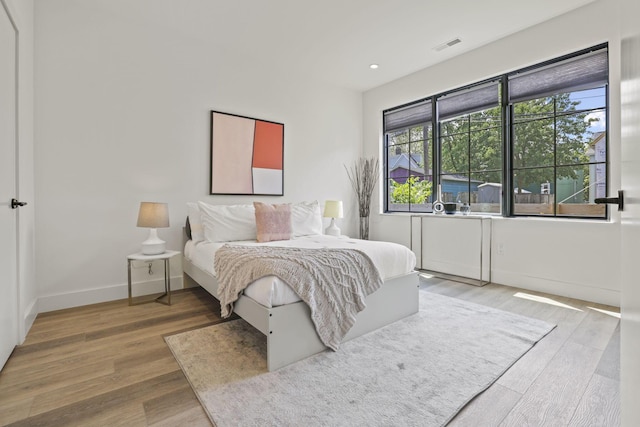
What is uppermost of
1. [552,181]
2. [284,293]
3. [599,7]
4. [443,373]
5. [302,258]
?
[599,7]

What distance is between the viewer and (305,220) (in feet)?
12.1

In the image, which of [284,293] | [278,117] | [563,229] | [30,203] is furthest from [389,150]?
[30,203]

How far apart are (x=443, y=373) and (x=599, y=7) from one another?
11.7 ft

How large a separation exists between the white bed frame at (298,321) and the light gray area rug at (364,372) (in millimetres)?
57

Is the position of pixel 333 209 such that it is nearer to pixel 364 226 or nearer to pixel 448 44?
pixel 364 226

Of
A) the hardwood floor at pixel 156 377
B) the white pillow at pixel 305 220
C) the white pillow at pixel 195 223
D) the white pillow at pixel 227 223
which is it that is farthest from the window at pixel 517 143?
the white pillow at pixel 195 223

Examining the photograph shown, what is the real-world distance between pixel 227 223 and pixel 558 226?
3.38m

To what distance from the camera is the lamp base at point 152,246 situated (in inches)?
115

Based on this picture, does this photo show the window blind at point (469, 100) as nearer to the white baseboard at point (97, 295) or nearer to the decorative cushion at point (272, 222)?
the decorative cushion at point (272, 222)

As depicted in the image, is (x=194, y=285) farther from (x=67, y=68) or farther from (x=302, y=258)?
(x=67, y=68)

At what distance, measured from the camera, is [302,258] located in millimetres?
2119

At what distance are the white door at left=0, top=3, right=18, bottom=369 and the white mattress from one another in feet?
4.07

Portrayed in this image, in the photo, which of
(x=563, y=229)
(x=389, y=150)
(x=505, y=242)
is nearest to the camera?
(x=563, y=229)

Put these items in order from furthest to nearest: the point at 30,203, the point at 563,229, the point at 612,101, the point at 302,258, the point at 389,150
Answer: the point at 389,150 < the point at 563,229 < the point at 612,101 < the point at 30,203 < the point at 302,258
